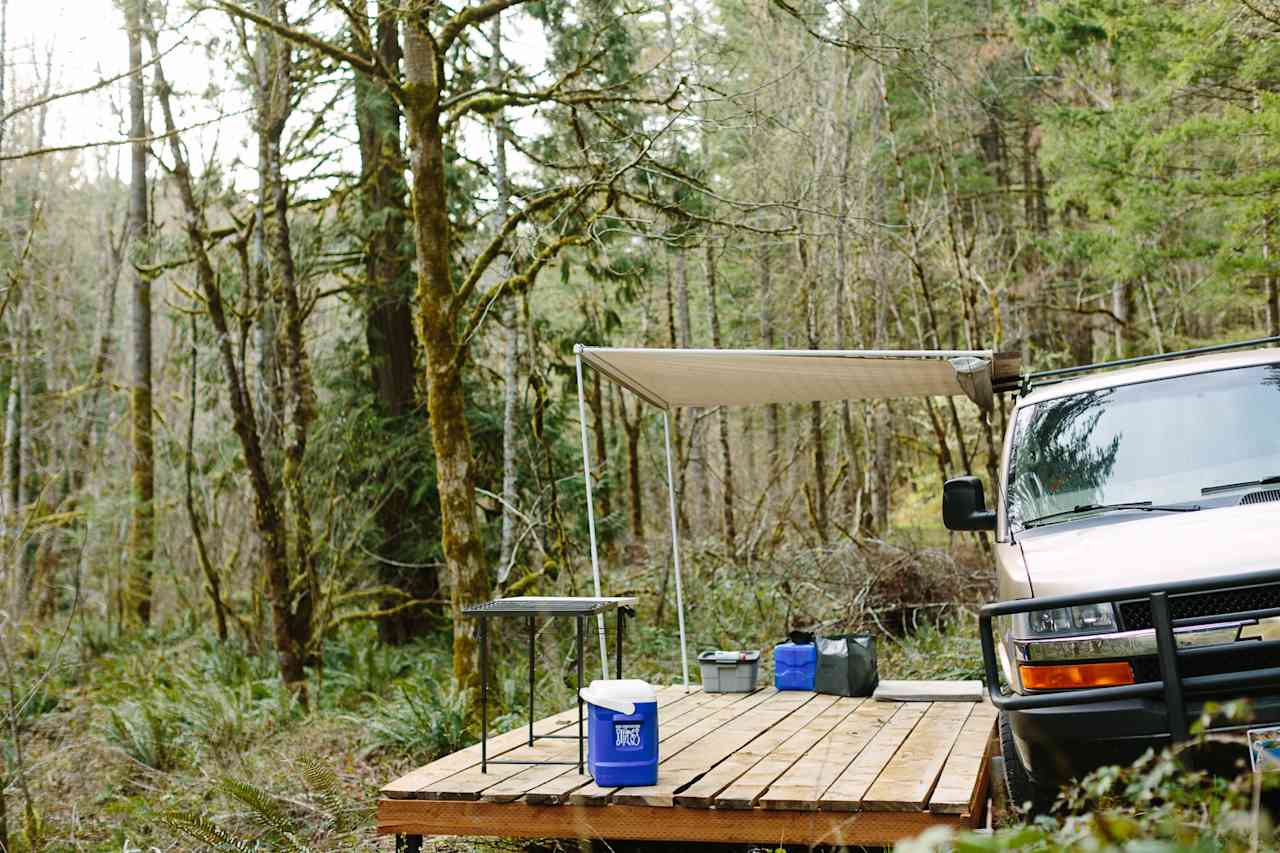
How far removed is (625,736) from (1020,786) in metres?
1.80

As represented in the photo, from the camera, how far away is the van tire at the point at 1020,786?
4.18m

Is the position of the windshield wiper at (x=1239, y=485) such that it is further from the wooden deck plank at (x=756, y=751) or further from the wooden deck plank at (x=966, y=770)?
the wooden deck plank at (x=756, y=751)

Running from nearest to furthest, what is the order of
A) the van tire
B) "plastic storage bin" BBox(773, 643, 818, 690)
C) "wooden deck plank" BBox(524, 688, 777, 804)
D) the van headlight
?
the van headlight, the van tire, "wooden deck plank" BBox(524, 688, 777, 804), "plastic storage bin" BBox(773, 643, 818, 690)

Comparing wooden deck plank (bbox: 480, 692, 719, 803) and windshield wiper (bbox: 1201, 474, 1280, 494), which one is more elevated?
windshield wiper (bbox: 1201, 474, 1280, 494)

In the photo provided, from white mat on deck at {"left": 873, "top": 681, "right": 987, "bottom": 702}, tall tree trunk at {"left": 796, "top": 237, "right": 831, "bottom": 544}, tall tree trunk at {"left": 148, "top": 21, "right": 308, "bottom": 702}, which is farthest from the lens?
tall tree trunk at {"left": 796, "top": 237, "right": 831, "bottom": 544}

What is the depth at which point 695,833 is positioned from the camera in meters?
4.89

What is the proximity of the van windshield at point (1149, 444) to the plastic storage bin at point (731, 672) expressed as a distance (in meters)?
3.13

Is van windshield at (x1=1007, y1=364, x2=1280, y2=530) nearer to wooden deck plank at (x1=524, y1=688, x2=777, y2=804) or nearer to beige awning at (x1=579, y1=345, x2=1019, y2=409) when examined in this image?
beige awning at (x1=579, y1=345, x2=1019, y2=409)

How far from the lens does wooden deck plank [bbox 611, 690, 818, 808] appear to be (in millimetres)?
4953

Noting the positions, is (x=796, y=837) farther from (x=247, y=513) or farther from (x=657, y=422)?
(x=657, y=422)

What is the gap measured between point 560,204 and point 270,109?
11.0 ft

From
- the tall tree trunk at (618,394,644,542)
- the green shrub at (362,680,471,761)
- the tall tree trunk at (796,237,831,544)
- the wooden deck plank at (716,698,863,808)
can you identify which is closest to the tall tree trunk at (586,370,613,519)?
the tall tree trunk at (618,394,644,542)

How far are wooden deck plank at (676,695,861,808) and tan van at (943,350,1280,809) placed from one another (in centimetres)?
124

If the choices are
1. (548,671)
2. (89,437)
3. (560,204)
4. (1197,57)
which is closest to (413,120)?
(560,204)
